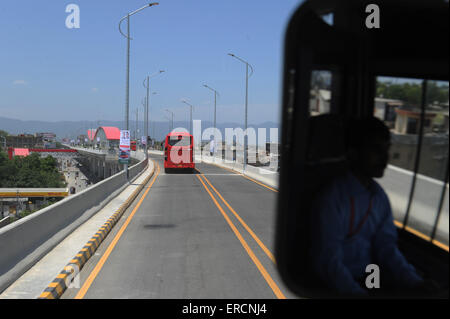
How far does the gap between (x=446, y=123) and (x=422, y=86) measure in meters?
0.15

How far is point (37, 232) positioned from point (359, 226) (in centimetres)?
969

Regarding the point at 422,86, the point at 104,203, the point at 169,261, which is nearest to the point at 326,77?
the point at 422,86

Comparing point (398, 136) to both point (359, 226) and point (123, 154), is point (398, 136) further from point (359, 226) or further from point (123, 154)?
point (123, 154)

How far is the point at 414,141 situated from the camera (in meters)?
1.43

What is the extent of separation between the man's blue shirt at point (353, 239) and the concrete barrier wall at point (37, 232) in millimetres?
7098

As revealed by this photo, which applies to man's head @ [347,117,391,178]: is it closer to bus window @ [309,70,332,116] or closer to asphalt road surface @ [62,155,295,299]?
bus window @ [309,70,332,116]

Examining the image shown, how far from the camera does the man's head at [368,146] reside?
1.42 metres

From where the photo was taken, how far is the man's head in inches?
55.9

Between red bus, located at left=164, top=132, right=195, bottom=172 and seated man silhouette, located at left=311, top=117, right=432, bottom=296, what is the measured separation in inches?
1543

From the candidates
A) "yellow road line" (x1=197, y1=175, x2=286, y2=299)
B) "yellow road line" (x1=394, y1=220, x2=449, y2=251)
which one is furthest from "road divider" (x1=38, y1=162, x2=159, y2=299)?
"yellow road line" (x1=394, y1=220, x2=449, y2=251)

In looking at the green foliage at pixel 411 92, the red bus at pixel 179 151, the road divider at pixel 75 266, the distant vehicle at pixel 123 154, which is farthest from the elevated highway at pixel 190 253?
the red bus at pixel 179 151

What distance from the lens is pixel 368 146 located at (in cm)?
144
